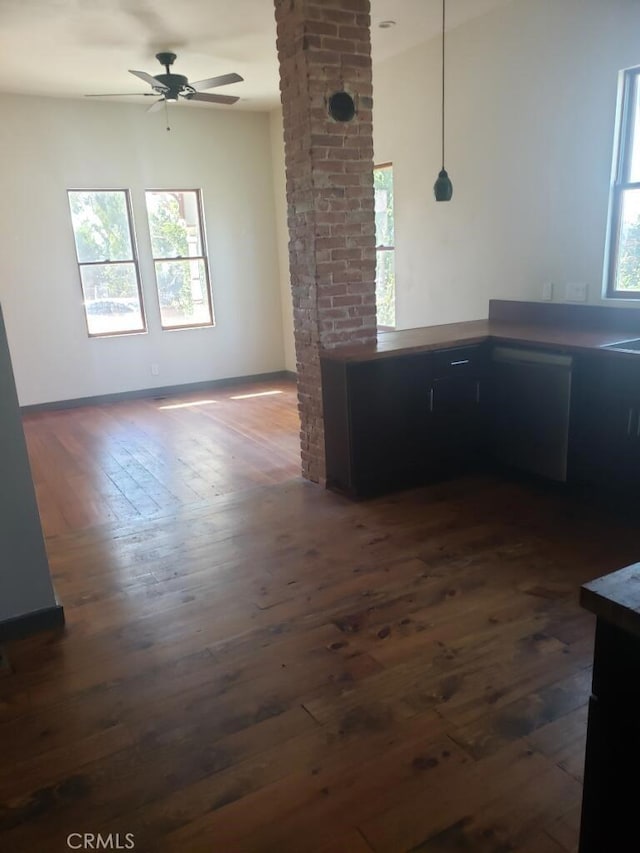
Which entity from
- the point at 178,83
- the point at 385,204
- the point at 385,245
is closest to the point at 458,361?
the point at 385,245

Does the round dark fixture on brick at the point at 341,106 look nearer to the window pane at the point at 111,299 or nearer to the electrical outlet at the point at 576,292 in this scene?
the electrical outlet at the point at 576,292

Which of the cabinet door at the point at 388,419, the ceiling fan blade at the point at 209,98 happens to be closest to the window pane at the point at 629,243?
the cabinet door at the point at 388,419

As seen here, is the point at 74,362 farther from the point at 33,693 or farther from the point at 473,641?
the point at 473,641

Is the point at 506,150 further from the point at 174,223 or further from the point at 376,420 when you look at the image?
the point at 174,223

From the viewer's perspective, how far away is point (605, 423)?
329 cm

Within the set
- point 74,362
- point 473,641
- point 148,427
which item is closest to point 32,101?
point 74,362

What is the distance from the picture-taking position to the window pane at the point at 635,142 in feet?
11.8

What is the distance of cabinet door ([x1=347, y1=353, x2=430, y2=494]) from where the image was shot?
3557mm

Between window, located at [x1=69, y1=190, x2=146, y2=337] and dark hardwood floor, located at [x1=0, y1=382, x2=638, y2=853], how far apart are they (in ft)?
12.0

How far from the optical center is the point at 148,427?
18.8 feet

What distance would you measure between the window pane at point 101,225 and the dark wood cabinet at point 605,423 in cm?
502

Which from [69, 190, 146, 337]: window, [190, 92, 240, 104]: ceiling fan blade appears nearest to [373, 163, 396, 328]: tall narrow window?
[190, 92, 240, 104]: ceiling fan blade

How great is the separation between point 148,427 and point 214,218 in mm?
2713

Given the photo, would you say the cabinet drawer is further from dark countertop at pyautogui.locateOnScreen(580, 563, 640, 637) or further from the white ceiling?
dark countertop at pyautogui.locateOnScreen(580, 563, 640, 637)
